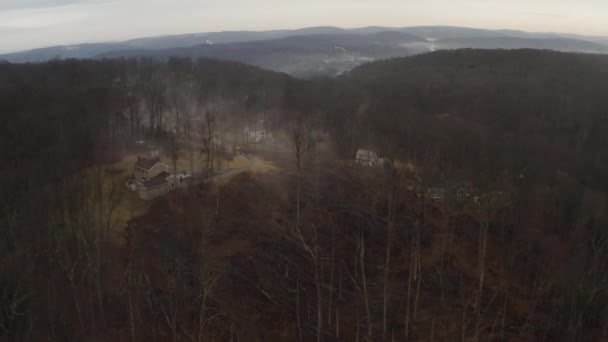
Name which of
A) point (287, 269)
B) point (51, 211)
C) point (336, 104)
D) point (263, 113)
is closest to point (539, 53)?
point (336, 104)

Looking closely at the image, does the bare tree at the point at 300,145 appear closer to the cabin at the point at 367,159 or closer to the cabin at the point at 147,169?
the cabin at the point at 367,159

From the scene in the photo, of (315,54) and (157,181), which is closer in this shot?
(157,181)

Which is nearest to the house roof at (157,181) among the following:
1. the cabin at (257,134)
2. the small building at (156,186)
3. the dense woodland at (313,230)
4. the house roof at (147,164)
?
the small building at (156,186)

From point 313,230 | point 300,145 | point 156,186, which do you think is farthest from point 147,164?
point 313,230

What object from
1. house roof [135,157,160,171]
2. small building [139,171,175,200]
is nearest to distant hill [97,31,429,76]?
house roof [135,157,160,171]

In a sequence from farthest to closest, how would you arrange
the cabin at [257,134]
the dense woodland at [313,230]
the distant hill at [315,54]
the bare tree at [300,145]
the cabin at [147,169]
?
the distant hill at [315,54]
the cabin at [257,134]
the cabin at [147,169]
the bare tree at [300,145]
the dense woodland at [313,230]

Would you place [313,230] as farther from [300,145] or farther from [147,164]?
[147,164]

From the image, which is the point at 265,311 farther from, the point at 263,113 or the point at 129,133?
the point at 263,113
